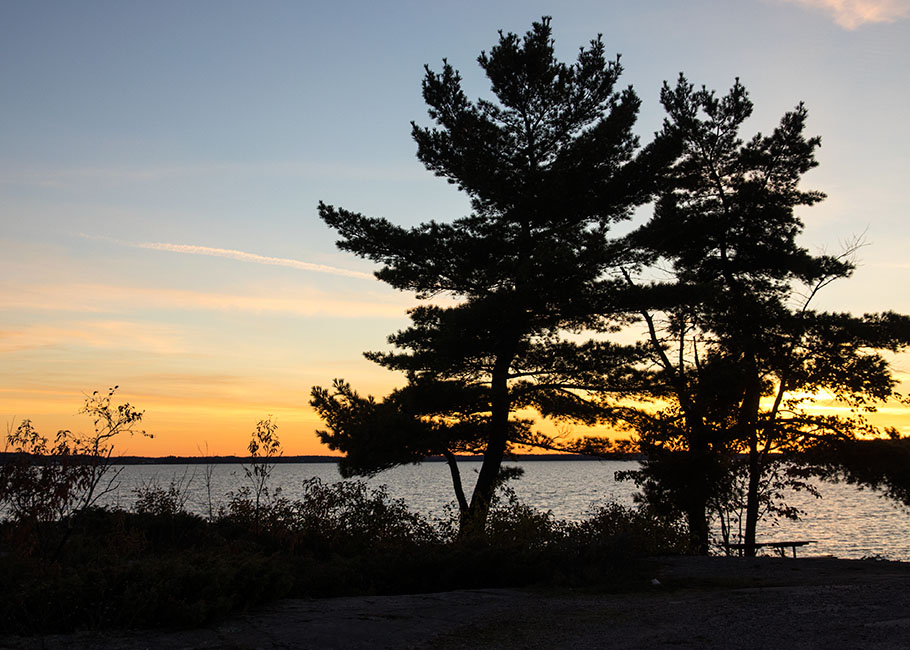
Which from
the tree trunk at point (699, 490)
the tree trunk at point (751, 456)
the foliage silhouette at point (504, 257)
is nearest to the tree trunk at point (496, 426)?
the foliage silhouette at point (504, 257)

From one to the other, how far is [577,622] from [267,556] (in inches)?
228

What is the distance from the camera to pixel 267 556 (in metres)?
12.4

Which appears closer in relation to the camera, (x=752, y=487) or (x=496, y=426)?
(x=496, y=426)

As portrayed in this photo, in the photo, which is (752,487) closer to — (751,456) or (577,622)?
(751,456)

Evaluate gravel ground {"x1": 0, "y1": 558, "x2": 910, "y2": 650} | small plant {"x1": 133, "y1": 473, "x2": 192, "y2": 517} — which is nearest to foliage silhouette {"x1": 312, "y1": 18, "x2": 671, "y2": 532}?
small plant {"x1": 133, "y1": 473, "x2": 192, "y2": 517}

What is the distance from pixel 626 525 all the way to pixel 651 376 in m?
5.13

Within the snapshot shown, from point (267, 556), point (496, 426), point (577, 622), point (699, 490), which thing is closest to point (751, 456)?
point (699, 490)

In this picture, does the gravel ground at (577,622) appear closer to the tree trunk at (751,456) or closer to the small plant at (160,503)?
the small plant at (160,503)

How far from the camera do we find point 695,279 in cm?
2197

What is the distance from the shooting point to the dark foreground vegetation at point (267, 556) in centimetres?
784

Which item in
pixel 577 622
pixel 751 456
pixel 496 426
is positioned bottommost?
pixel 577 622

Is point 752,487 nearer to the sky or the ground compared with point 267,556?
nearer to the sky

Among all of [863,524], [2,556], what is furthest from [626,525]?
[863,524]

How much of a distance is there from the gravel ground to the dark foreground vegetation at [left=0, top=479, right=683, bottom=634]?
44 cm
